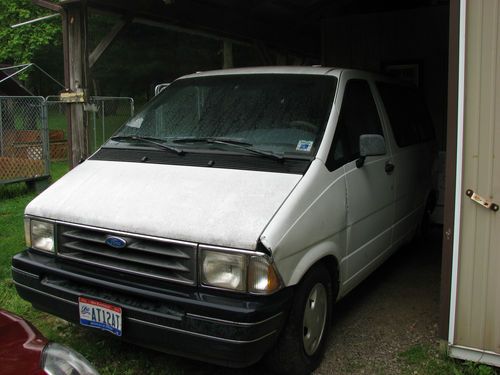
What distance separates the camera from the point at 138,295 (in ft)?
9.66

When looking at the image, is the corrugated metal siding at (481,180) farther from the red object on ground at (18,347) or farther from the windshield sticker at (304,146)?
the red object on ground at (18,347)

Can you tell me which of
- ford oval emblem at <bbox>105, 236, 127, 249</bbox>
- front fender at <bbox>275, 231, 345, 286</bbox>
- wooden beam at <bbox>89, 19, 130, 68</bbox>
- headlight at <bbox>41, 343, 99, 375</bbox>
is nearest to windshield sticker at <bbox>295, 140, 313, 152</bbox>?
front fender at <bbox>275, 231, 345, 286</bbox>

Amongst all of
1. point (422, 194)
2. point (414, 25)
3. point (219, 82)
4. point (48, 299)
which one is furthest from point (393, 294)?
point (414, 25)

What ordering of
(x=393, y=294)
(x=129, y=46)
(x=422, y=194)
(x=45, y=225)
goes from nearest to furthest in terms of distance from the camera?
(x=45, y=225), (x=393, y=294), (x=422, y=194), (x=129, y=46)

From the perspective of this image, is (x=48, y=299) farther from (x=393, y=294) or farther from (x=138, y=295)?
(x=393, y=294)

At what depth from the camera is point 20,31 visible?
19953mm

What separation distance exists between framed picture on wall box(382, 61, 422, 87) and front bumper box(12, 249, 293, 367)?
6.48 metres

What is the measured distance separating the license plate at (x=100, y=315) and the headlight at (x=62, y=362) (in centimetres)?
73

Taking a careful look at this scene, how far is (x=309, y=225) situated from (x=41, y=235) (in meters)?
1.76

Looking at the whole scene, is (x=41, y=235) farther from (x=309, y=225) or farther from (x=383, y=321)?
(x=383, y=321)

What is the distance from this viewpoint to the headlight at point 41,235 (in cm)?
337

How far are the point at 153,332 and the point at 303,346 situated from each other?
0.94 metres

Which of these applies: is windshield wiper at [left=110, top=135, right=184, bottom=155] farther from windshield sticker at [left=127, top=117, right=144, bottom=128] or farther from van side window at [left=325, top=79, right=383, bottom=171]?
van side window at [left=325, top=79, right=383, bottom=171]

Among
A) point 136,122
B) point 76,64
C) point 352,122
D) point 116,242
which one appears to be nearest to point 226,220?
point 116,242
